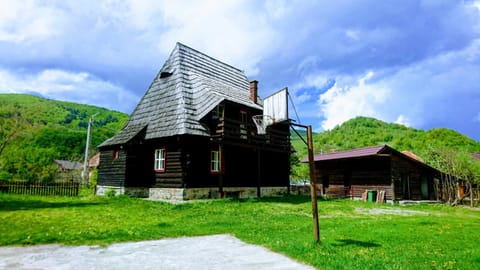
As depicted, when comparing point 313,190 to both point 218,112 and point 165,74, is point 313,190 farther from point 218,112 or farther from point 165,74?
point 165,74

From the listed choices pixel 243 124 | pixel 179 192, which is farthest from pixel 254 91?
pixel 179 192

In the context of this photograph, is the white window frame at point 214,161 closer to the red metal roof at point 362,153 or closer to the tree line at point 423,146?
the tree line at point 423,146

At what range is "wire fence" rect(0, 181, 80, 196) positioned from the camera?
2077 cm

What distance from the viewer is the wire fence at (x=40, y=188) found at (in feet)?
68.1

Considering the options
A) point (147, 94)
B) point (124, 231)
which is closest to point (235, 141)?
point (147, 94)

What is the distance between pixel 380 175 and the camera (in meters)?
24.6

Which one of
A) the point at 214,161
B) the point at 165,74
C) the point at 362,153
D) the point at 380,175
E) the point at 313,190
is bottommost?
the point at 313,190

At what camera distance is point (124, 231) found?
8.95 meters

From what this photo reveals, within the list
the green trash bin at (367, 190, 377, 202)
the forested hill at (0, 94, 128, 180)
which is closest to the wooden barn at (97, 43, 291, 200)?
the green trash bin at (367, 190, 377, 202)

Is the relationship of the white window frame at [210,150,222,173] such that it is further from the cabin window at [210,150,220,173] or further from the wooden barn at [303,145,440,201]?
the wooden barn at [303,145,440,201]

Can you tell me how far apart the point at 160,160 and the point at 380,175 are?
1793 centimetres

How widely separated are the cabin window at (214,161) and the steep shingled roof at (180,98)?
2.13 m

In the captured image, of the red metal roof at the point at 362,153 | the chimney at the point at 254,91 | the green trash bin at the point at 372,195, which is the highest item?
the chimney at the point at 254,91

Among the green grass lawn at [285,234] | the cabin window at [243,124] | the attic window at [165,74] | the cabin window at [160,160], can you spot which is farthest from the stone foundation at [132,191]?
the attic window at [165,74]
